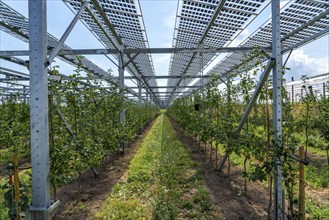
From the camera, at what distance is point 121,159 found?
698cm

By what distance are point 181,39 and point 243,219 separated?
17.6 ft

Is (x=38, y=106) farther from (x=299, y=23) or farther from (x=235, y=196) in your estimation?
(x=299, y=23)

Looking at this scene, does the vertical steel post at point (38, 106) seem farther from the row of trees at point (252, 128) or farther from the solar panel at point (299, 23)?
the solar panel at point (299, 23)

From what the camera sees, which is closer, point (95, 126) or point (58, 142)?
point (58, 142)

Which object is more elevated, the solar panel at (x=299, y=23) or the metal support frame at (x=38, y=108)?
the solar panel at (x=299, y=23)

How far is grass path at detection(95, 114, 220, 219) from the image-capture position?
3.42 m

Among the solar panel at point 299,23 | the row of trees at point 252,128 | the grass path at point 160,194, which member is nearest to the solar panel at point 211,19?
the solar panel at point 299,23

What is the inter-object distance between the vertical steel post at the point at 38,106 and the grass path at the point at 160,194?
4.07 feet

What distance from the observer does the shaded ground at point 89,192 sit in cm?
357

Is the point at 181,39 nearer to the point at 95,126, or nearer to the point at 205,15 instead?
the point at 205,15

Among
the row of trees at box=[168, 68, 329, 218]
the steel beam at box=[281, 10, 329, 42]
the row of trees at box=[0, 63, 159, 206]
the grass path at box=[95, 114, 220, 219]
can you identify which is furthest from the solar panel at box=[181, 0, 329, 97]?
the row of trees at box=[0, 63, 159, 206]

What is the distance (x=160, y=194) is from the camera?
408cm

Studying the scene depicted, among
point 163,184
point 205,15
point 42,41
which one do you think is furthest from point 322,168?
point 42,41

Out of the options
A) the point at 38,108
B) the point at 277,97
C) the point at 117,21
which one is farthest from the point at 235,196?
the point at 117,21
